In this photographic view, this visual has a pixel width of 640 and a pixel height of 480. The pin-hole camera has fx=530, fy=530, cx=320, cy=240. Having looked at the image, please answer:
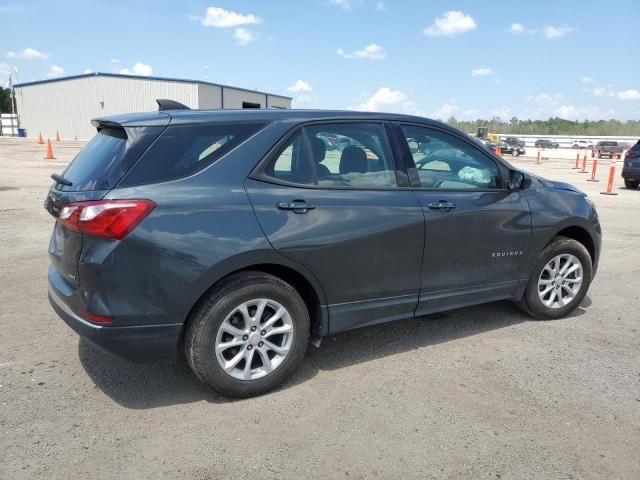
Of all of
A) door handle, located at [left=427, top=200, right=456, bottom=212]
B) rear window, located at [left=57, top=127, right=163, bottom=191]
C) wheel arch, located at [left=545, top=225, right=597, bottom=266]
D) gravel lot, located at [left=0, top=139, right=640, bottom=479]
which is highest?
rear window, located at [left=57, top=127, right=163, bottom=191]

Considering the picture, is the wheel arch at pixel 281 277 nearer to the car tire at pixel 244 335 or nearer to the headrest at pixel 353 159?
the car tire at pixel 244 335

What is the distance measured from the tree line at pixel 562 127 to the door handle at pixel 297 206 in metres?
104

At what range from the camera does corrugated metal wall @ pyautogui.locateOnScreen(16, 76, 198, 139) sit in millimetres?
46188

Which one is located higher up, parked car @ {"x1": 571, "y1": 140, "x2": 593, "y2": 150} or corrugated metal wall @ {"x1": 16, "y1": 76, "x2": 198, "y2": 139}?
corrugated metal wall @ {"x1": 16, "y1": 76, "x2": 198, "y2": 139}

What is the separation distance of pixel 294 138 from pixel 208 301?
1.18 metres

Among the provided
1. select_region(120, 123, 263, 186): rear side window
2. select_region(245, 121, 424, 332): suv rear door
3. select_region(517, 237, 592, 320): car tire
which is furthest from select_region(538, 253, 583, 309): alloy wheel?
select_region(120, 123, 263, 186): rear side window

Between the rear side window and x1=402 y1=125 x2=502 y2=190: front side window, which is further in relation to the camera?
x1=402 y1=125 x2=502 y2=190: front side window

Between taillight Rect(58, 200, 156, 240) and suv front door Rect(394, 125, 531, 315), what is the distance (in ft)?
6.35

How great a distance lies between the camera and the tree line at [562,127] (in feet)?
348

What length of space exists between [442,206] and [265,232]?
55.8 inches

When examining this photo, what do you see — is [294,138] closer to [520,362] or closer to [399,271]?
[399,271]

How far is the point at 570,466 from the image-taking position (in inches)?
106

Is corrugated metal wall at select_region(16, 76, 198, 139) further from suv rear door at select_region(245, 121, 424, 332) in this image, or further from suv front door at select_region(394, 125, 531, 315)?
suv rear door at select_region(245, 121, 424, 332)

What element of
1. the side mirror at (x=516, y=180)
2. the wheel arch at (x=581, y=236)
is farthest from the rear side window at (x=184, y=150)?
the wheel arch at (x=581, y=236)
